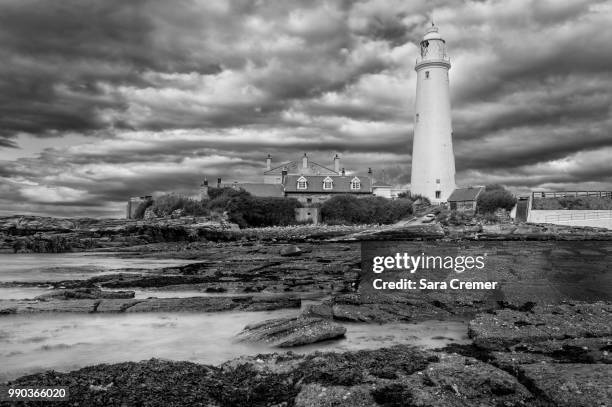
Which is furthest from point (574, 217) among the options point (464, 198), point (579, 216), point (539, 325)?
point (539, 325)

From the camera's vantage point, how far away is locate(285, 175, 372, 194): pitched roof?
191ft

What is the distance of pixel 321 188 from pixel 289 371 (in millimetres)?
53281

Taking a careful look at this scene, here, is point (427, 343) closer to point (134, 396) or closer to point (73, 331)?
point (134, 396)

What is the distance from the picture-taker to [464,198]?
44.2 m

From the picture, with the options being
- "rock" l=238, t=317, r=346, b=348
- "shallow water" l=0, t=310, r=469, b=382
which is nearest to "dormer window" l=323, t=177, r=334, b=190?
"shallow water" l=0, t=310, r=469, b=382

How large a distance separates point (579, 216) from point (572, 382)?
3972 centimetres

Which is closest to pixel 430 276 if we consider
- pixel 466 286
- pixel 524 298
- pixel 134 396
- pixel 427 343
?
pixel 466 286

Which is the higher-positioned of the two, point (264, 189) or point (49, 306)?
point (264, 189)

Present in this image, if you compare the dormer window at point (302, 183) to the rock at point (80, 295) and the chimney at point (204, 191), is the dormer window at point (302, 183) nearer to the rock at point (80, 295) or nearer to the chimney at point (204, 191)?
the chimney at point (204, 191)

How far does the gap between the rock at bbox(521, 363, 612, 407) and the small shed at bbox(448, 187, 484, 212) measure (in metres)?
39.7

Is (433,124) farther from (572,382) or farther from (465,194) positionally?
(572,382)

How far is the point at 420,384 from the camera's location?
15.1 ft

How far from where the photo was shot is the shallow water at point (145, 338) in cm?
643

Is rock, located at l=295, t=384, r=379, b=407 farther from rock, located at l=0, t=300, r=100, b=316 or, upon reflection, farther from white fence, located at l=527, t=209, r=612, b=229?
white fence, located at l=527, t=209, r=612, b=229
